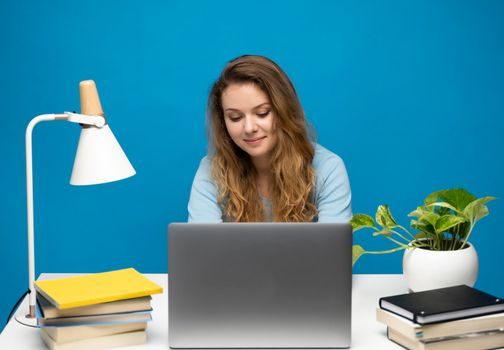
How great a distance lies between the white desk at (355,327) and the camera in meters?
1.65

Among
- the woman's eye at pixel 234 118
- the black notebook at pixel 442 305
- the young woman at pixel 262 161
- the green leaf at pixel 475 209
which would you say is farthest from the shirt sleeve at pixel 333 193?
the black notebook at pixel 442 305

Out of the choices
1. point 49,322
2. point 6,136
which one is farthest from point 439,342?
point 6,136

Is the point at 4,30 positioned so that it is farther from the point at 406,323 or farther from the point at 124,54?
the point at 406,323

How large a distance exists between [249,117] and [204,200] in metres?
0.32

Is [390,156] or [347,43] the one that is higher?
[347,43]

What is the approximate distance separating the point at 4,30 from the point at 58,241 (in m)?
0.99

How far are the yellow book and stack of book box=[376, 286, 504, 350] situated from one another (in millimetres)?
525

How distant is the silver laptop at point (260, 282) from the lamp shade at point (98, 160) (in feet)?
0.89

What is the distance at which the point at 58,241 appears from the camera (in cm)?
346

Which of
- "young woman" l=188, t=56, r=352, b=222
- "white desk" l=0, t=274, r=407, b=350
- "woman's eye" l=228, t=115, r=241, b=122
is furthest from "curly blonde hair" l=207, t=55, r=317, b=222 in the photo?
"white desk" l=0, t=274, r=407, b=350

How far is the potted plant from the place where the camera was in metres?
1.81

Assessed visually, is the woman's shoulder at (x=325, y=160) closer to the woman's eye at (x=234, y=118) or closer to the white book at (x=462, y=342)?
the woman's eye at (x=234, y=118)

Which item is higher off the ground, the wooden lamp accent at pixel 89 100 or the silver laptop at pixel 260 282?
the wooden lamp accent at pixel 89 100

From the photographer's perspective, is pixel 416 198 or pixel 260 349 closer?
pixel 260 349
